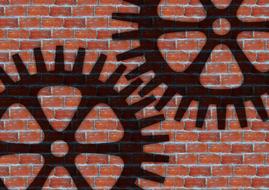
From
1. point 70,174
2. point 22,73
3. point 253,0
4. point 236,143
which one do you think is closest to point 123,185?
point 70,174

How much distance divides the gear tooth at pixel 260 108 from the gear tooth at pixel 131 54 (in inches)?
28.0

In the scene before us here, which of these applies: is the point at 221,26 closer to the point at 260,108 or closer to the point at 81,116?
the point at 260,108

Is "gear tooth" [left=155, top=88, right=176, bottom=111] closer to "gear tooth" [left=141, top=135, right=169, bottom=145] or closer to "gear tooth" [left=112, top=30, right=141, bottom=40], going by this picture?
"gear tooth" [left=141, top=135, right=169, bottom=145]

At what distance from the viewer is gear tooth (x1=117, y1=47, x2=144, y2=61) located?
111 inches

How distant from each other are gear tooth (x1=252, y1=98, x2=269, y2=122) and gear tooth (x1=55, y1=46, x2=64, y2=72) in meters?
1.12

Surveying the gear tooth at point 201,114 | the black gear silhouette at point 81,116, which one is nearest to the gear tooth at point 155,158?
the black gear silhouette at point 81,116

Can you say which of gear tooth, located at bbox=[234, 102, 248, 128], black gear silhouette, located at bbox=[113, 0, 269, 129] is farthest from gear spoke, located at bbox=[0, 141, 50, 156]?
gear tooth, located at bbox=[234, 102, 248, 128]

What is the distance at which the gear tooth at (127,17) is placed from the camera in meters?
2.82

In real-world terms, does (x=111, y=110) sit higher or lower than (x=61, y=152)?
higher

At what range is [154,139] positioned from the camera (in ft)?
9.35

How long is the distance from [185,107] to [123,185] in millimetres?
578

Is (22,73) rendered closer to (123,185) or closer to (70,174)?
(70,174)

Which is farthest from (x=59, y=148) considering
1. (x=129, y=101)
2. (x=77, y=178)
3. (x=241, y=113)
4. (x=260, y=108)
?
(x=260, y=108)

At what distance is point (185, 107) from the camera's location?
9.32ft
